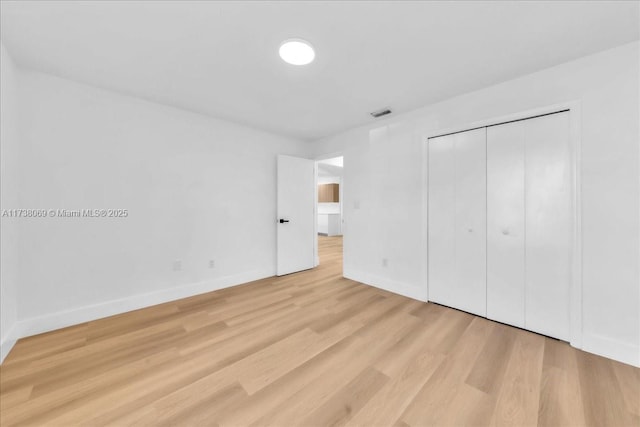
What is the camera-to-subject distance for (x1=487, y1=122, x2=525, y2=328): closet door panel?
2305 millimetres

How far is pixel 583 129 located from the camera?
1986mm

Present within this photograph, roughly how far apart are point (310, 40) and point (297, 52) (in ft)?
0.54

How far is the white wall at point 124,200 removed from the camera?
88.0 inches

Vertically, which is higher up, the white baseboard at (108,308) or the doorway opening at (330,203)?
the doorway opening at (330,203)

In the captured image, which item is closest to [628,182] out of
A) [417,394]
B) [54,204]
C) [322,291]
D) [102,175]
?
[417,394]

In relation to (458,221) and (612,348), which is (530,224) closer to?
(458,221)

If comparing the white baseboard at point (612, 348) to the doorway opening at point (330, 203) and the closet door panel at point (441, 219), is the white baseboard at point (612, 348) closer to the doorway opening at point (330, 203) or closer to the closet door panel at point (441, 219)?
the closet door panel at point (441, 219)

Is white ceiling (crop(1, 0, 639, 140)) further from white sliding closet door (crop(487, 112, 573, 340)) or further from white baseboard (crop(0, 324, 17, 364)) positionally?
white baseboard (crop(0, 324, 17, 364))

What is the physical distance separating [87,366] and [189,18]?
8.58 ft

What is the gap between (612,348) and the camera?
184 centimetres

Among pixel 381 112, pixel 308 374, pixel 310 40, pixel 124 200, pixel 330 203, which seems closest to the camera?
pixel 308 374

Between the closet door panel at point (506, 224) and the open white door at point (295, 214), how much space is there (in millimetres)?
2835

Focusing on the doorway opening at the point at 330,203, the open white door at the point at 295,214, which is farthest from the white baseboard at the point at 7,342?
the doorway opening at the point at 330,203

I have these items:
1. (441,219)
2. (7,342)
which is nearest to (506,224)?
(441,219)
